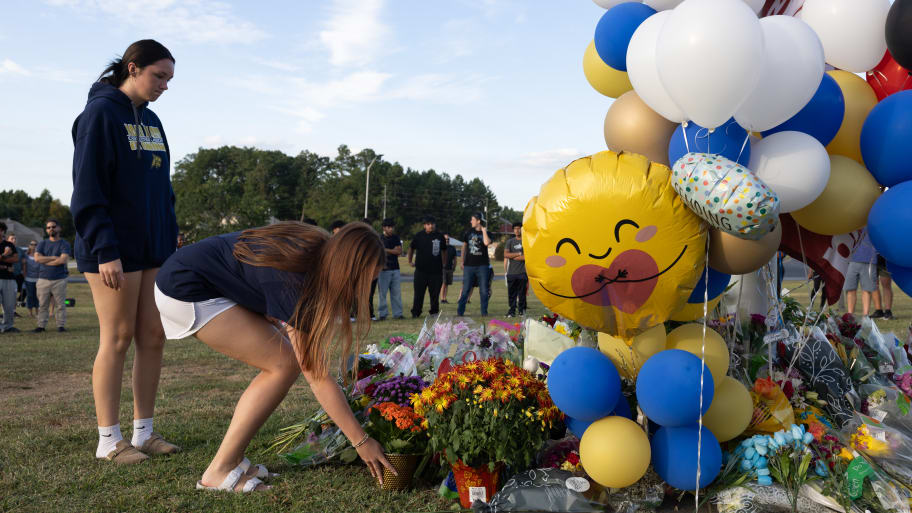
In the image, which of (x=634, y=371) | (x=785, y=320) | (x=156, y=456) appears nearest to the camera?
Result: (x=634, y=371)

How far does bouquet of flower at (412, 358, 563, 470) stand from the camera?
289cm

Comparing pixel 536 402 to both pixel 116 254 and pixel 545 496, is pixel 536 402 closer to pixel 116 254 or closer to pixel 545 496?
pixel 545 496

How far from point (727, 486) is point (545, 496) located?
773mm

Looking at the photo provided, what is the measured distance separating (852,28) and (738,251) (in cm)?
126

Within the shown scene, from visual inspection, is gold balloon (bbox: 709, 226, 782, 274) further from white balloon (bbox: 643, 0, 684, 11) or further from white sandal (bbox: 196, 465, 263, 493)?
white sandal (bbox: 196, 465, 263, 493)

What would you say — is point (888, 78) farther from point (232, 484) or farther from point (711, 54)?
point (232, 484)

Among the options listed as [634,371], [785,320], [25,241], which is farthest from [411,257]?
[25,241]

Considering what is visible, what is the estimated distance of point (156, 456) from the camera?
3.58 m

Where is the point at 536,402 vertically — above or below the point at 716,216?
below

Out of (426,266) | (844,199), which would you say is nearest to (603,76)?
(844,199)

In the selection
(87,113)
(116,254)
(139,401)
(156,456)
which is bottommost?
(156,456)

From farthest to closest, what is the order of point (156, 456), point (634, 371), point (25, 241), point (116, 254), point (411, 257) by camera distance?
point (25, 241) < point (411, 257) < point (156, 456) < point (116, 254) < point (634, 371)

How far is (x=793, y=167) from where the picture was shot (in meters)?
2.65

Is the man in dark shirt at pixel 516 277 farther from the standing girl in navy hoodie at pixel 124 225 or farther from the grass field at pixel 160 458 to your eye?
A: the standing girl in navy hoodie at pixel 124 225
